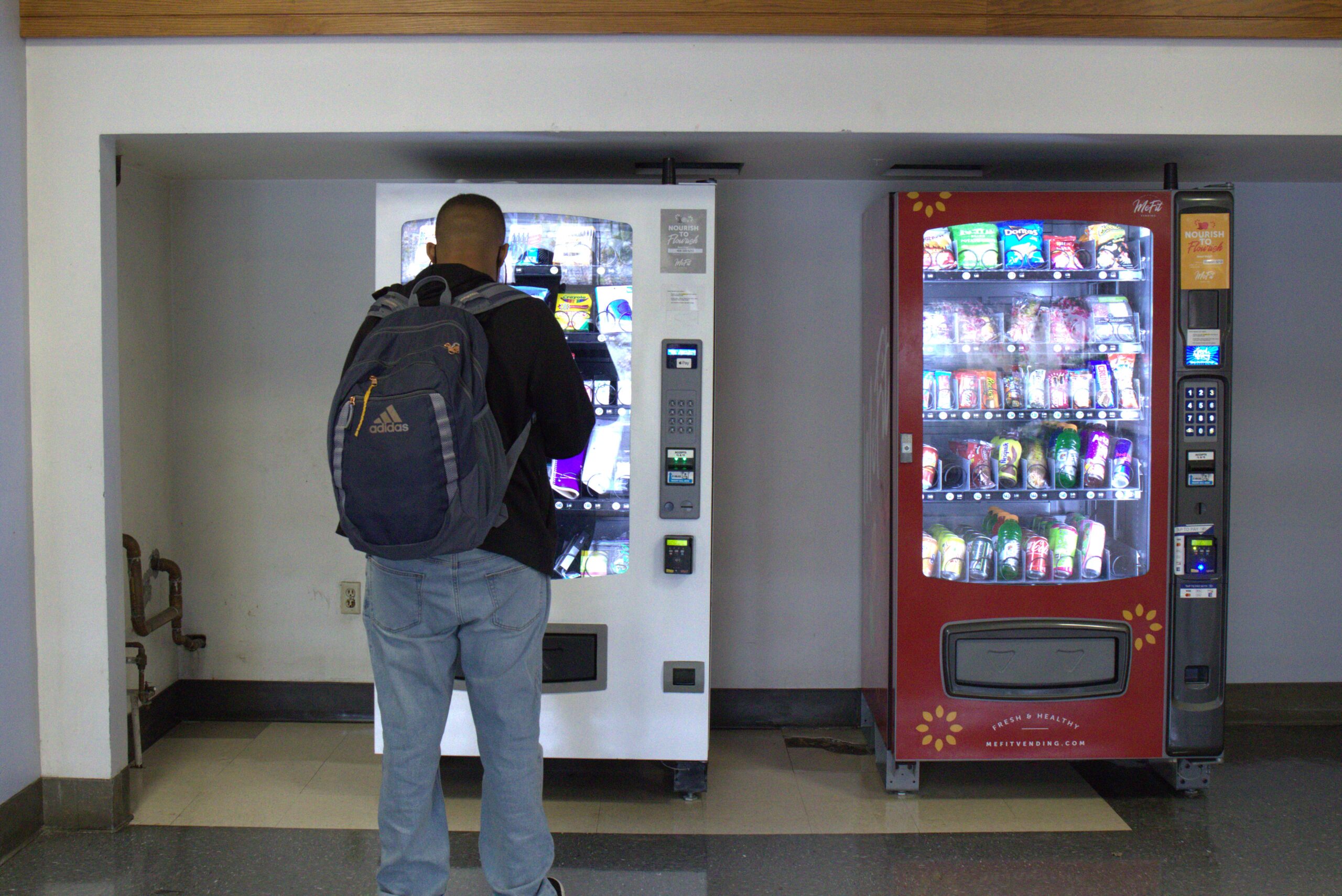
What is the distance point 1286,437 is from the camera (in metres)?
→ 3.49

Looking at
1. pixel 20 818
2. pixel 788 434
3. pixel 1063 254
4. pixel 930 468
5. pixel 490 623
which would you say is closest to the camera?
pixel 490 623

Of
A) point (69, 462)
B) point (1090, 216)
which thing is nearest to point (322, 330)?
point (69, 462)

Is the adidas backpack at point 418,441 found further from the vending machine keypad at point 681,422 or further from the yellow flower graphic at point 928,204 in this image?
the yellow flower graphic at point 928,204

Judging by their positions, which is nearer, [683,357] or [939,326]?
[683,357]

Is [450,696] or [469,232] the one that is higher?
[469,232]

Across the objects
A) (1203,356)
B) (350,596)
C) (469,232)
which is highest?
(469,232)

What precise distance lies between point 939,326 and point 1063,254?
40cm

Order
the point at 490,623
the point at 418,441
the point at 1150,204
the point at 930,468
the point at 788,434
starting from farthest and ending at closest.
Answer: the point at 788,434 < the point at 930,468 < the point at 1150,204 < the point at 490,623 < the point at 418,441

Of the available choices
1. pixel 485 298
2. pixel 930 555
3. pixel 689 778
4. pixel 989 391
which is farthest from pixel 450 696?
pixel 989 391

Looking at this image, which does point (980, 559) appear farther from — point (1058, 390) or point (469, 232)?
point (469, 232)

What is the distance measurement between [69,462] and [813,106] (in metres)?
2.22

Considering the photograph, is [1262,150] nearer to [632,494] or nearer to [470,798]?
[632,494]

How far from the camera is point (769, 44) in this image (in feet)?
8.51

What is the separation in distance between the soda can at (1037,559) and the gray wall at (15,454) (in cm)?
284
